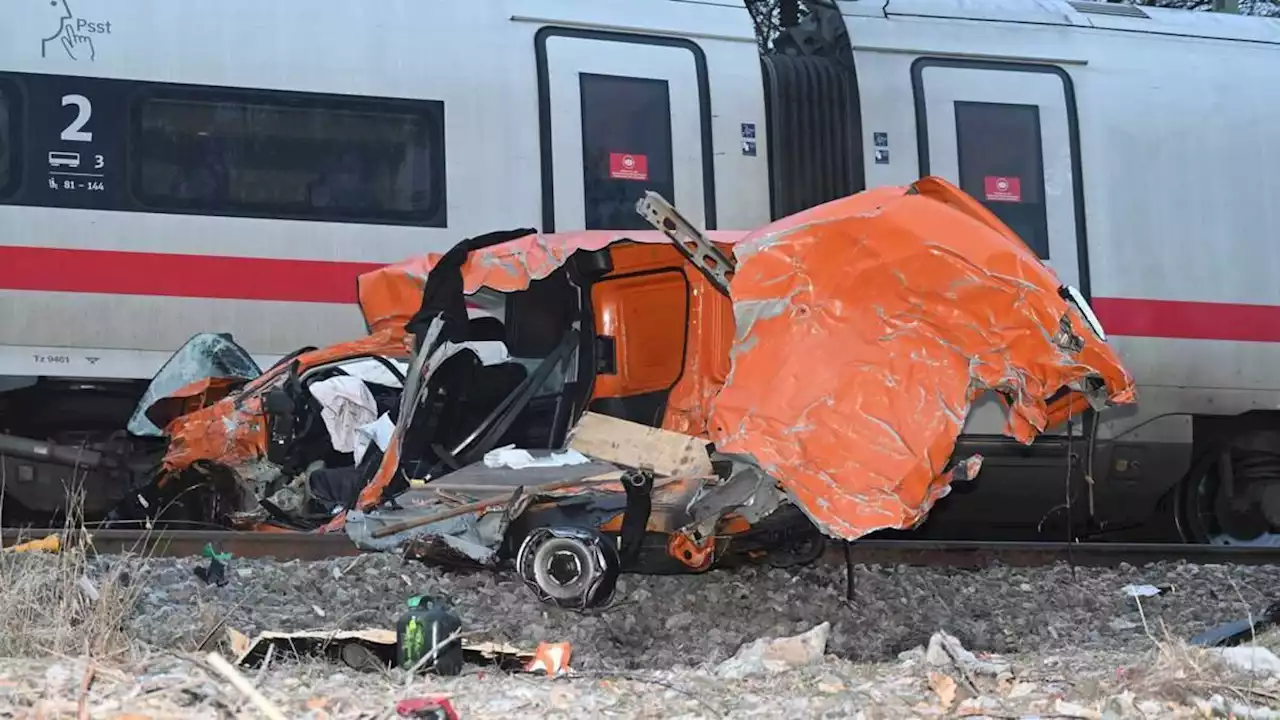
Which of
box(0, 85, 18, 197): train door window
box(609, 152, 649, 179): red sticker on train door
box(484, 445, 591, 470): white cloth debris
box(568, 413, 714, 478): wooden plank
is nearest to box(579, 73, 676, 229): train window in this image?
box(609, 152, 649, 179): red sticker on train door

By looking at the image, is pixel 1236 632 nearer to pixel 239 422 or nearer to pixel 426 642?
pixel 426 642

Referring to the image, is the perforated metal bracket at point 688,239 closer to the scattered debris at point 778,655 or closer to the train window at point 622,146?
the scattered debris at point 778,655

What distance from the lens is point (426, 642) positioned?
4141 mm

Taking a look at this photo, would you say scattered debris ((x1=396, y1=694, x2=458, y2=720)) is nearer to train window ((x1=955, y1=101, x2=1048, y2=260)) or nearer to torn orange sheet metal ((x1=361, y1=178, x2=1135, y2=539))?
torn orange sheet metal ((x1=361, y1=178, x2=1135, y2=539))

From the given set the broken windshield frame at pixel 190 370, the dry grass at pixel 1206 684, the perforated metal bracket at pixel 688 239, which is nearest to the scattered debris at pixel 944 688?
the dry grass at pixel 1206 684

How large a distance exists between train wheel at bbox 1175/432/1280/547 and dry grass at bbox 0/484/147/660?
6951 mm

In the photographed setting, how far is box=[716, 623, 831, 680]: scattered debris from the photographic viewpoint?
431cm

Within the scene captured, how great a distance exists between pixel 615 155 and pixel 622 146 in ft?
0.24

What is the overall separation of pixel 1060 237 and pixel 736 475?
179 inches

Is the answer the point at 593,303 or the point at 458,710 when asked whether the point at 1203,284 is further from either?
the point at 458,710

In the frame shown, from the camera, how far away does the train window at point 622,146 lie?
784 centimetres

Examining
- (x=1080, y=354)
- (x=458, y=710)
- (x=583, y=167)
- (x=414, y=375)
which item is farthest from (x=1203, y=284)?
(x=458, y=710)

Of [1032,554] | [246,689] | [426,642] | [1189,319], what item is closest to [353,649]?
[426,642]

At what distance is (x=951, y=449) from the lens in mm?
4367
